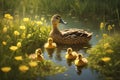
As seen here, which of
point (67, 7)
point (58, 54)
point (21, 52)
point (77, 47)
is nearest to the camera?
point (21, 52)

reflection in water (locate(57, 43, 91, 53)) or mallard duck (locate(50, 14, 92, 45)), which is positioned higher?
mallard duck (locate(50, 14, 92, 45))

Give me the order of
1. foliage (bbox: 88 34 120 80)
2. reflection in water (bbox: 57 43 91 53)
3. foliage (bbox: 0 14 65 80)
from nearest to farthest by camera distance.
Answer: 1. foliage (bbox: 0 14 65 80)
2. foliage (bbox: 88 34 120 80)
3. reflection in water (bbox: 57 43 91 53)

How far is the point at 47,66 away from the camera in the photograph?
292 inches

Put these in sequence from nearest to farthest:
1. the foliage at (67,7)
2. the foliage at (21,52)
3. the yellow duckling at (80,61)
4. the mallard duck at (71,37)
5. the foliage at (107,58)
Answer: the foliage at (21,52), the foliage at (107,58), the yellow duckling at (80,61), the mallard duck at (71,37), the foliage at (67,7)

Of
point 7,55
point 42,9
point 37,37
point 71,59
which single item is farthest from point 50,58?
point 42,9

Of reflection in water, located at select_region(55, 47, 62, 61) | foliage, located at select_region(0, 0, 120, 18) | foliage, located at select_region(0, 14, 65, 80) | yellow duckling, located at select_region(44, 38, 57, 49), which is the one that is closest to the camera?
foliage, located at select_region(0, 14, 65, 80)

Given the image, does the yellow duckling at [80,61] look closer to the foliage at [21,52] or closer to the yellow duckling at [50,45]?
the foliage at [21,52]

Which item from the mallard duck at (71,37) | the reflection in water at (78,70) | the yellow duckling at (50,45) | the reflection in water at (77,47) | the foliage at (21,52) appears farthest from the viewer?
the mallard duck at (71,37)

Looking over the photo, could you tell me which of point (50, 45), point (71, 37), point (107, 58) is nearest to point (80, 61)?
point (107, 58)

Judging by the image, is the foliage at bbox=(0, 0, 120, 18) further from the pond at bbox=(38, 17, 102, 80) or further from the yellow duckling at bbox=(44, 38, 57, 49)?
the yellow duckling at bbox=(44, 38, 57, 49)

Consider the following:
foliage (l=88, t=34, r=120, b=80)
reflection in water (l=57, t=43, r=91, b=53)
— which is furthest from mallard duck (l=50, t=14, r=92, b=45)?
foliage (l=88, t=34, r=120, b=80)

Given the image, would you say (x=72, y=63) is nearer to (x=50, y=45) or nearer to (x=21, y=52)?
(x=21, y=52)

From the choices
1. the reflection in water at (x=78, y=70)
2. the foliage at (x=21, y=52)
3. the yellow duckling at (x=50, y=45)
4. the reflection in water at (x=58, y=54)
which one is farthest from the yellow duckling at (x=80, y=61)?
the yellow duckling at (x=50, y=45)

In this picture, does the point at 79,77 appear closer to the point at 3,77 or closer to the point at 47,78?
the point at 47,78
